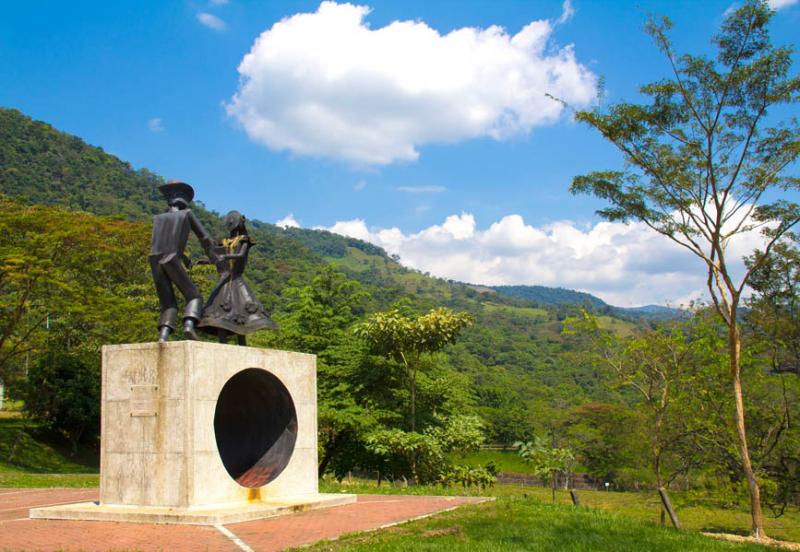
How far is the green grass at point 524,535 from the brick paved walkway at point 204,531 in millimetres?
528

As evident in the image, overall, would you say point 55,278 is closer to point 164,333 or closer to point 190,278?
point 190,278

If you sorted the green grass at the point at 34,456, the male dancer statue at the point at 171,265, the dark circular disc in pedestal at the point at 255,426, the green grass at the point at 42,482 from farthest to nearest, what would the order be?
the green grass at the point at 34,456 → the green grass at the point at 42,482 → the dark circular disc in pedestal at the point at 255,426 → the male dancer statue at the point at 171,265

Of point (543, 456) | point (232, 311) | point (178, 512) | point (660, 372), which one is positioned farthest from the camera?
point (660, 372)

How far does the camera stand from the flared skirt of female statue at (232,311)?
10.6m

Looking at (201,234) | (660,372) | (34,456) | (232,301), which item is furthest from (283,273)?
(201,234)

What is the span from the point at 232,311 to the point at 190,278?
80 cm

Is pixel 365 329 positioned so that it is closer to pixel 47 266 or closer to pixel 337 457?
pixel 337 457

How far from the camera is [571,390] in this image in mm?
60688

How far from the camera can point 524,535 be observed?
7.89 metres

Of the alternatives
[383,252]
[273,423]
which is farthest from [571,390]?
[383,252]

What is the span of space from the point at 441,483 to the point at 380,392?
2841 mm

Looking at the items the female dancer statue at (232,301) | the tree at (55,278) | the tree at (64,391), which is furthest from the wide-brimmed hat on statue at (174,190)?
the tree at (64,391)

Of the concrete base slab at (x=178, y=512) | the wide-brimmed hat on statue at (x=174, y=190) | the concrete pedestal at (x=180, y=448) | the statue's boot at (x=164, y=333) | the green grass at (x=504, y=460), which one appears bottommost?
the green grass at (x=504, y=460)

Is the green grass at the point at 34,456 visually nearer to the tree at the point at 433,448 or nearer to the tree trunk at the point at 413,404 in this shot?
the tree at the point at 433,448
